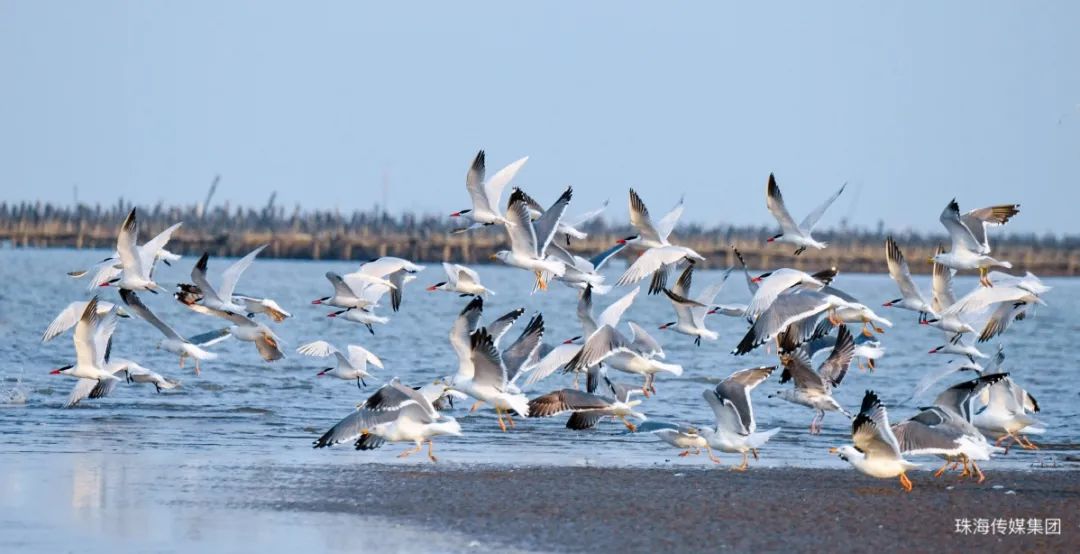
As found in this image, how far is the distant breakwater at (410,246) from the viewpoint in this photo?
64688 millimetres

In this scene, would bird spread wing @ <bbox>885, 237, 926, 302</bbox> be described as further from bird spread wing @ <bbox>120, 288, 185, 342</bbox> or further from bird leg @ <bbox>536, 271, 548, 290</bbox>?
bird spread wing @ <bbox>120, 288, 185, 342</bbox>

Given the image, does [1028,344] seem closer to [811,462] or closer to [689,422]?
[689,422]

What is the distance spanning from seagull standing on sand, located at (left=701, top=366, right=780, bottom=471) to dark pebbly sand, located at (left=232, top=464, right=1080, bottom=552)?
0.30 meters

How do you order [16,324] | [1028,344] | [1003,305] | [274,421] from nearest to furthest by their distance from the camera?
[1003,305]
[274,421]
[16,324]
[1028,344]

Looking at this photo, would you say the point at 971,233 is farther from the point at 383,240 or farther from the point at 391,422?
the point at 383,240

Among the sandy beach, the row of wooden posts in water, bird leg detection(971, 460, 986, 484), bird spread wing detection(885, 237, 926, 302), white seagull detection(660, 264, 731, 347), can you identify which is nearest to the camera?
the sandy beach

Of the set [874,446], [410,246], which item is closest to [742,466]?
[874,446]

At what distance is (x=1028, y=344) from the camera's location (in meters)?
32.3

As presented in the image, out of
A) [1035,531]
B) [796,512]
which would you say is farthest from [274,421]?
[1035,531]

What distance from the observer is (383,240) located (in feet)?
227

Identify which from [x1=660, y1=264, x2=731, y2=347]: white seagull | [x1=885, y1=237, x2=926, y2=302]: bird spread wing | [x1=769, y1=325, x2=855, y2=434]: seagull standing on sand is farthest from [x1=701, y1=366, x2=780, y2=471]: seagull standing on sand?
Answer: [x1=660, y1=264, x2=731, y2=347]: white seagull

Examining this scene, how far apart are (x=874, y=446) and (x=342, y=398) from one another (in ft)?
28.3

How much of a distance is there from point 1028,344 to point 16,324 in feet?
64.9

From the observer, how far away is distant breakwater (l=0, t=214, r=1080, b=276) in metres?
64.7
